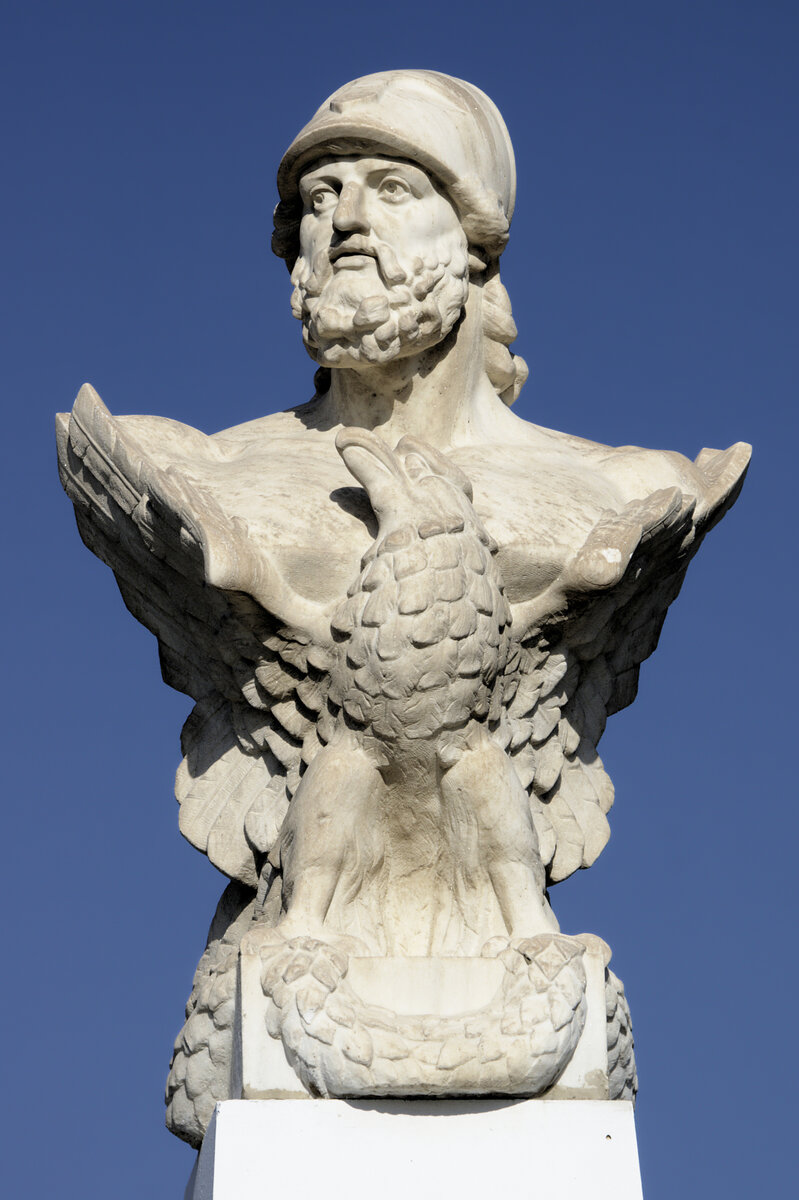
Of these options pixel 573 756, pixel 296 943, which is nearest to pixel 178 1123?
pixel 296 943

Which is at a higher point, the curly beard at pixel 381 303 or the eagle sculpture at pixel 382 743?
the curly beard at pixel 381 303

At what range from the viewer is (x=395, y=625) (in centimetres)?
864

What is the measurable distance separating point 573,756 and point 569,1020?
1.26 metres

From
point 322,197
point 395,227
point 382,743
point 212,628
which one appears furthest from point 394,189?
point 382,743

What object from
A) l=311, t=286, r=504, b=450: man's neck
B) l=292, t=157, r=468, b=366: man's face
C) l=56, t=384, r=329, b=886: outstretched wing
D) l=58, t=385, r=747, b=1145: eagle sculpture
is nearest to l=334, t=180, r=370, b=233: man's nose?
l=292, t=157, r=468, b=366: man's face

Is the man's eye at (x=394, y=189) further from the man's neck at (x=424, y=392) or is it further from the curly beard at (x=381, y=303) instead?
the man's neck at (x=424, y=392)

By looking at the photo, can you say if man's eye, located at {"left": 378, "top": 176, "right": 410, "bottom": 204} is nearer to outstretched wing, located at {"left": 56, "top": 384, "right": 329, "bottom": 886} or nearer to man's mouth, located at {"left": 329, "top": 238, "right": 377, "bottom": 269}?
man's mouth, located at {"left": 329, "top": 238, "right": 377, "bottom": 269}

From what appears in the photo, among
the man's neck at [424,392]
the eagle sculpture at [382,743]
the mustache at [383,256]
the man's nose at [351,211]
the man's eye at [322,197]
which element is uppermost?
the man's eye at [322,197]

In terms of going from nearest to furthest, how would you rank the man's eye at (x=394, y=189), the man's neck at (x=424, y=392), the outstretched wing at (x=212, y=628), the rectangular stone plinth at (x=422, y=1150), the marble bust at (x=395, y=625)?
1. the rectangular stone plinth at (x=422, y=1150)
2. the marble bust at (x=395, y=625)
3. the outstretched wing at (x=212, y=628)
4. the man's eye at (x=394, y=189)
5. the man's neck at (x=424, y=392)

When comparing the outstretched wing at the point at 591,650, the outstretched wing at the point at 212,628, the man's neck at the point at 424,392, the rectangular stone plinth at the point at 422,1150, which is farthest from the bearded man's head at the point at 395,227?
the rectangular stone plinth at the point at 422,1150

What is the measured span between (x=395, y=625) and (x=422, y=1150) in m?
1.62

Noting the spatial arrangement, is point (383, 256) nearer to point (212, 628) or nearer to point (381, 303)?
point (381, 303)

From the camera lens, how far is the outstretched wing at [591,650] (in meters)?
9.12

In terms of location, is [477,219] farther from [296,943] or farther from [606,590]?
[296,943]
